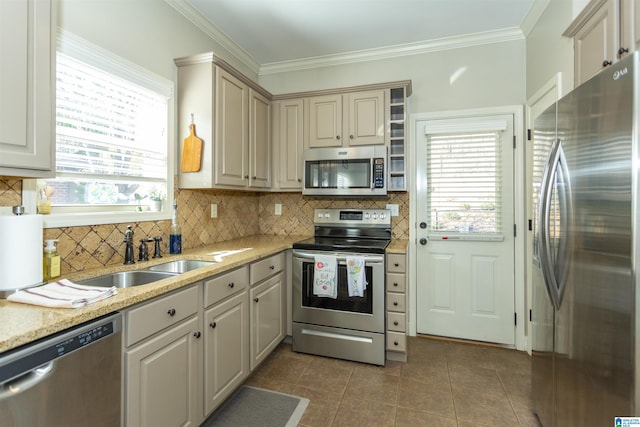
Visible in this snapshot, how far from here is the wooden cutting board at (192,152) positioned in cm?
227

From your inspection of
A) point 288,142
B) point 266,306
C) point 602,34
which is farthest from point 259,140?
point 602,34

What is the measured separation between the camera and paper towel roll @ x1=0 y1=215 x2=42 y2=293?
1.19 meters

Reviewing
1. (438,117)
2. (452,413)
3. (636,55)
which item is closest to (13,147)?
(636,55)

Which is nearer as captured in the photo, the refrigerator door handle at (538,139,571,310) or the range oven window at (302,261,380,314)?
the refrigerator door handle at (538,139,571,310)

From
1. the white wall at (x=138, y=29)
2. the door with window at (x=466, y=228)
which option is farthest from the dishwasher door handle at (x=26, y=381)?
the door with window at (x=466, y=228)

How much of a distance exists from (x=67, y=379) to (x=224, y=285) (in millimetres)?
876

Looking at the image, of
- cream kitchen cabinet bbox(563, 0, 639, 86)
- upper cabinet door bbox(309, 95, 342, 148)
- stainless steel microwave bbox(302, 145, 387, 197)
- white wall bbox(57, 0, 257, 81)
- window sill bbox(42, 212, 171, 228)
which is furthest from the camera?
upper cabinet door bbox(309, 95, 342, 148)

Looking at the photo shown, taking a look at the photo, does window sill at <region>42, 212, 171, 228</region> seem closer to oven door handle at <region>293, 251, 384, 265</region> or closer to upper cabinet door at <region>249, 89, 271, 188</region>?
upper cabinet door at <region>249, 89, 271, 188</region>


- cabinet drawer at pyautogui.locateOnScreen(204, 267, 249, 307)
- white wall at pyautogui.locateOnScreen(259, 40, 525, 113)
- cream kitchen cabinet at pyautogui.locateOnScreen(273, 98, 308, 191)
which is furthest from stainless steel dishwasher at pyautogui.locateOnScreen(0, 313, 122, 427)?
white wall at pyautogui.locateOnScreen(259, 40, 525, 113)

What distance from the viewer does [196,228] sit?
2.52 meters

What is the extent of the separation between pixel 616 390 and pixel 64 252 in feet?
7.96

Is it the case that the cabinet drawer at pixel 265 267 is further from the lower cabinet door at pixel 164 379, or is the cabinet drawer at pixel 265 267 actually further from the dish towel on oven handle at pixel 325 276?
the lower cabinet door at pixel 164 379

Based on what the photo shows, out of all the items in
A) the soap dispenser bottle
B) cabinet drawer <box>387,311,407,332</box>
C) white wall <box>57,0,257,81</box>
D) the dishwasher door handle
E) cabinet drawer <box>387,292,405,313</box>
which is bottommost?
cabinet drawer <box>387,311,407,332</box>

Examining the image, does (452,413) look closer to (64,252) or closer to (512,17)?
(64,252)
